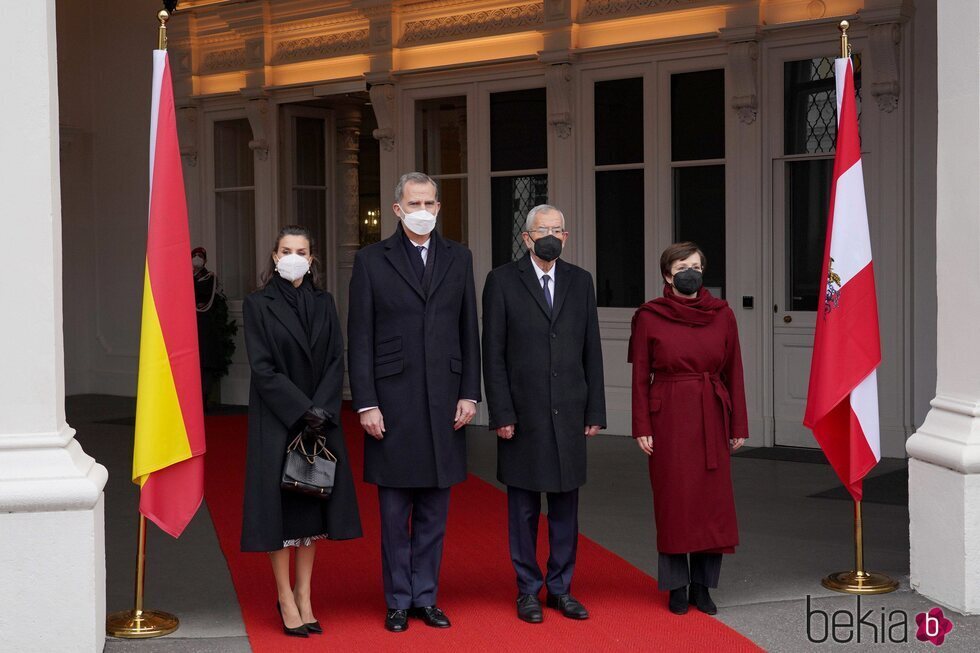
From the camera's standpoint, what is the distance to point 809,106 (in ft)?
28.6

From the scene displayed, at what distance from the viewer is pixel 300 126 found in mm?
12055

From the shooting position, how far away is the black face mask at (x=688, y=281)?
15.2 ft

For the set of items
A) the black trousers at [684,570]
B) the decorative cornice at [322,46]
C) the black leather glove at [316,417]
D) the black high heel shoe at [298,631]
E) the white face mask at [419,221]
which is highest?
the decorative cornice at [322,46]

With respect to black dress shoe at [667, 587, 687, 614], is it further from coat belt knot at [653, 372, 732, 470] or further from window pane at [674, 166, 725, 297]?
window pane at [674, 166, 725, 297]

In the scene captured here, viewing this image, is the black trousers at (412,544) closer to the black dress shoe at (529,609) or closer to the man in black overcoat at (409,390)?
the man in black overcoat at (409,390)

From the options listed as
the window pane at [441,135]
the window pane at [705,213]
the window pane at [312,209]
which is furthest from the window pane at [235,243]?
the window pane at [705,213]

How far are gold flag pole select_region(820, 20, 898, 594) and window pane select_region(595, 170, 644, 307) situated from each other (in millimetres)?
4519

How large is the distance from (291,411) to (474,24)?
675 centimetres

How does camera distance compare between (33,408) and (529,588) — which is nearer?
(33,408)

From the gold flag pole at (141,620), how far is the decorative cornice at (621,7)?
18.0 feet

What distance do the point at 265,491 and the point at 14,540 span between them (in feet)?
2.75

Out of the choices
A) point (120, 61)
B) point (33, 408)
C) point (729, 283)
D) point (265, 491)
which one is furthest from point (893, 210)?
point (120, 61)

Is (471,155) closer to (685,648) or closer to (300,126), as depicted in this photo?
(300,126)

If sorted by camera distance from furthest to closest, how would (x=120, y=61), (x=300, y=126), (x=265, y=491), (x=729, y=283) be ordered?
1. (x=120, y=61)
2. (x=300, y=126)
3. (x=729, y=283)
4. (x=265, y=491)
